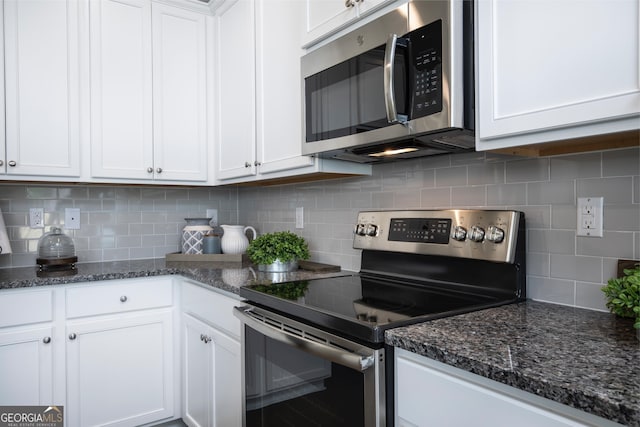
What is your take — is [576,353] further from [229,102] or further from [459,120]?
[229,102]

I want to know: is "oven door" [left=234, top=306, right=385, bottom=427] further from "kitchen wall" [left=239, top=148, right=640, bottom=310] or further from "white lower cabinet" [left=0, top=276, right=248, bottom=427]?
"kitchen wall" [left=239, top=148, right=640, bottom=310]

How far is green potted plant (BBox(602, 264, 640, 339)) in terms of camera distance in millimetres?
1070

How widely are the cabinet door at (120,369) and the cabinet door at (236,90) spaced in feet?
2.94

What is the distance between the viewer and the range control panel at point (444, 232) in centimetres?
137

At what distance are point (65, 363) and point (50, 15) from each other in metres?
1.73

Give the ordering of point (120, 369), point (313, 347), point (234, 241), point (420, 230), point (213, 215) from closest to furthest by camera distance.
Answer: point (313, 347) < point (420, 230) < point (120, 369) < point (234, 241) < point (213, 215)

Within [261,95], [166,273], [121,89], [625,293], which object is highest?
[121,89]

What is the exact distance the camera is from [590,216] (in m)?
1.27

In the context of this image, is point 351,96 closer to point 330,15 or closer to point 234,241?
point 330,15

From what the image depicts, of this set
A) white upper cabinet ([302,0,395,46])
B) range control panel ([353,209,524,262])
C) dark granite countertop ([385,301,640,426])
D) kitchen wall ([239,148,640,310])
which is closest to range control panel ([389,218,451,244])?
range control panel ([353,209,524,262])

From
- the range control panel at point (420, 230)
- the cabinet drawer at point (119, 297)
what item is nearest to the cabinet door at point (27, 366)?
the cabinet drawer at point (119, 297)

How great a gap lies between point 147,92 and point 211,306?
1.33 metres

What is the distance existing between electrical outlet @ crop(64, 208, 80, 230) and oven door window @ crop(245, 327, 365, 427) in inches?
61.7

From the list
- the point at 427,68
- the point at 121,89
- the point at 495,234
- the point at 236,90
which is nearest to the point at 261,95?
the point at 236,90
